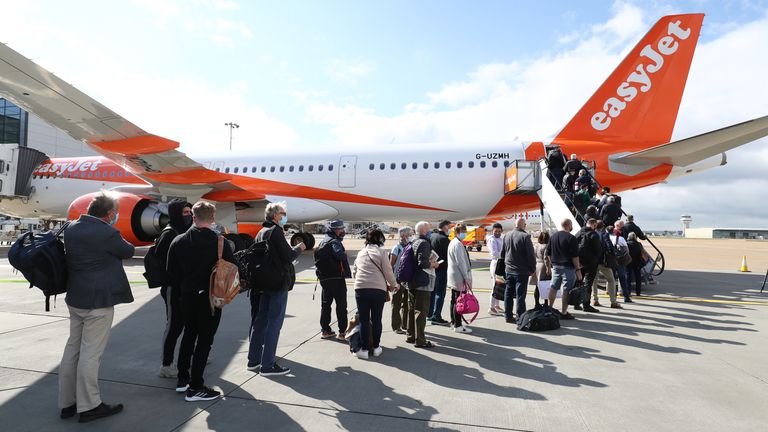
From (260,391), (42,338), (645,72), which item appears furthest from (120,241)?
(645,72)

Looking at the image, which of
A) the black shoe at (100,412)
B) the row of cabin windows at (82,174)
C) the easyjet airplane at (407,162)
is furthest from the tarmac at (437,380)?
the row of cabin windows at (82,174)

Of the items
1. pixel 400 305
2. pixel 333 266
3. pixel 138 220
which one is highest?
pixel 138 220

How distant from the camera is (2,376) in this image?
361 cm

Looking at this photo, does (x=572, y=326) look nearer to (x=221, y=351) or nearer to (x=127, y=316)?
(x=221, y=351)

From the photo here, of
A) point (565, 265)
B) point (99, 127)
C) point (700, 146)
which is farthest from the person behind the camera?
point (99, 127)

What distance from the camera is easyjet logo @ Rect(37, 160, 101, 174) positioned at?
51.1 feet

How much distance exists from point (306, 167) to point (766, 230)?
149m

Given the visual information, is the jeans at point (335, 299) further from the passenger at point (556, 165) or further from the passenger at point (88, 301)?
the passenger at point (556, 165)

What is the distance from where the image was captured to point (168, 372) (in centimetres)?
375

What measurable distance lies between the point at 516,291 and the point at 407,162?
25.7ft

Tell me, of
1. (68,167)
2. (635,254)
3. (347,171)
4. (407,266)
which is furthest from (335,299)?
(68,167)

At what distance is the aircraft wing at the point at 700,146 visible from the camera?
8.47 meters

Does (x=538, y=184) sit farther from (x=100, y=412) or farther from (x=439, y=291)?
(x=100, y=412)

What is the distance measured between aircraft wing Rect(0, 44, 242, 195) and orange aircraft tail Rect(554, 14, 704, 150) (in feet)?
37.9
